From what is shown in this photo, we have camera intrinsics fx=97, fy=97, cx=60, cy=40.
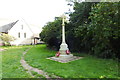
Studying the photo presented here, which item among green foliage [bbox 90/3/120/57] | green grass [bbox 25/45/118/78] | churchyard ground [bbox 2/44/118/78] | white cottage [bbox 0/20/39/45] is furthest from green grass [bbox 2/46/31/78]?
white cottage [bbox 0/20/39/45]

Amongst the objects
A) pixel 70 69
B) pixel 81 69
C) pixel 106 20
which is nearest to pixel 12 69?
pixel 70 69

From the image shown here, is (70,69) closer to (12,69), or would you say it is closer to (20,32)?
(12,69)

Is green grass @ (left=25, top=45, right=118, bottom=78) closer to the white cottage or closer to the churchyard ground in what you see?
the churchyard ground

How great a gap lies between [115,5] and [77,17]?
5869mm

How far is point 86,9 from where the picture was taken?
9.51m

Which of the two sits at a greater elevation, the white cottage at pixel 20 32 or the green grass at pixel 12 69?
the white cottage at pixel 20 32

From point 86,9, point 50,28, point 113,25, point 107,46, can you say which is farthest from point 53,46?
point 113,25

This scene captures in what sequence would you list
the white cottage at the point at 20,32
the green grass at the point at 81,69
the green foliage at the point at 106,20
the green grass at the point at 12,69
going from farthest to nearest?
1. the white cottage at the point at 20,32
2. the green foliage at the point at 106,20
3. the green grass at the point at 12,69
4. the green grass at the point at 81,69

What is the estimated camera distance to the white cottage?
2147 centimetres

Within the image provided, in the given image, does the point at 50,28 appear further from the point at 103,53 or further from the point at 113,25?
the point at 113,25

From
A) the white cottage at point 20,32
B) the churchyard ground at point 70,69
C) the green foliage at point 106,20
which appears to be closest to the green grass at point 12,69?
the churchyard ground at point 70,69

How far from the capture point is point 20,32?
22.5 metres

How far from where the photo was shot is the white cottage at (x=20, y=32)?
2147cm

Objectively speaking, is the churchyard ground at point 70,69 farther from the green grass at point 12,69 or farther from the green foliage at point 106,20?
the green foliage at point 106,20
